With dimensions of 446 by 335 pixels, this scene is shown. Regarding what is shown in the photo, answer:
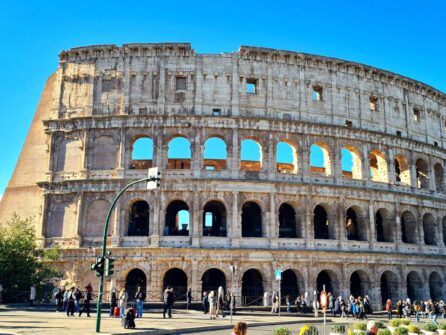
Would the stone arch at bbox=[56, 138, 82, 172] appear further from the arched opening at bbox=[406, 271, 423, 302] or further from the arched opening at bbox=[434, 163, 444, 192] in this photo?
the arched opening at bbox=[434, 163, 444, 192]

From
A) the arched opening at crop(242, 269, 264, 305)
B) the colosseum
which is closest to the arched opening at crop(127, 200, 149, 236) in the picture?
the colosseum

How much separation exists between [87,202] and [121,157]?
3764mm

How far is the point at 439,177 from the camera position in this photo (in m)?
39.1

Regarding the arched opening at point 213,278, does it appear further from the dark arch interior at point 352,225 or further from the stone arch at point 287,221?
the dark arch interior at point 352,225

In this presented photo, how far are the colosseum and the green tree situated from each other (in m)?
1.56

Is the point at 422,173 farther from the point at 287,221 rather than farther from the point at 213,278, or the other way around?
the point at 213,278

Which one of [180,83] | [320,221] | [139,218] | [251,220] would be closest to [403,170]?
[320,221]

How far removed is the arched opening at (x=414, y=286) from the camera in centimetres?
3350

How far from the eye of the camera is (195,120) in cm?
3105

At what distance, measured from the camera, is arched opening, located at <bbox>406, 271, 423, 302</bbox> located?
3350 centimetres

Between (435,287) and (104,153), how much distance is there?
1058 inches

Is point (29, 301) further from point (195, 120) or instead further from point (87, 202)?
point (195, 120)

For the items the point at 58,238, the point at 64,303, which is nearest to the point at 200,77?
the point at 58,238

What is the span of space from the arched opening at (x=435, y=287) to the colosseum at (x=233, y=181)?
16 cm
